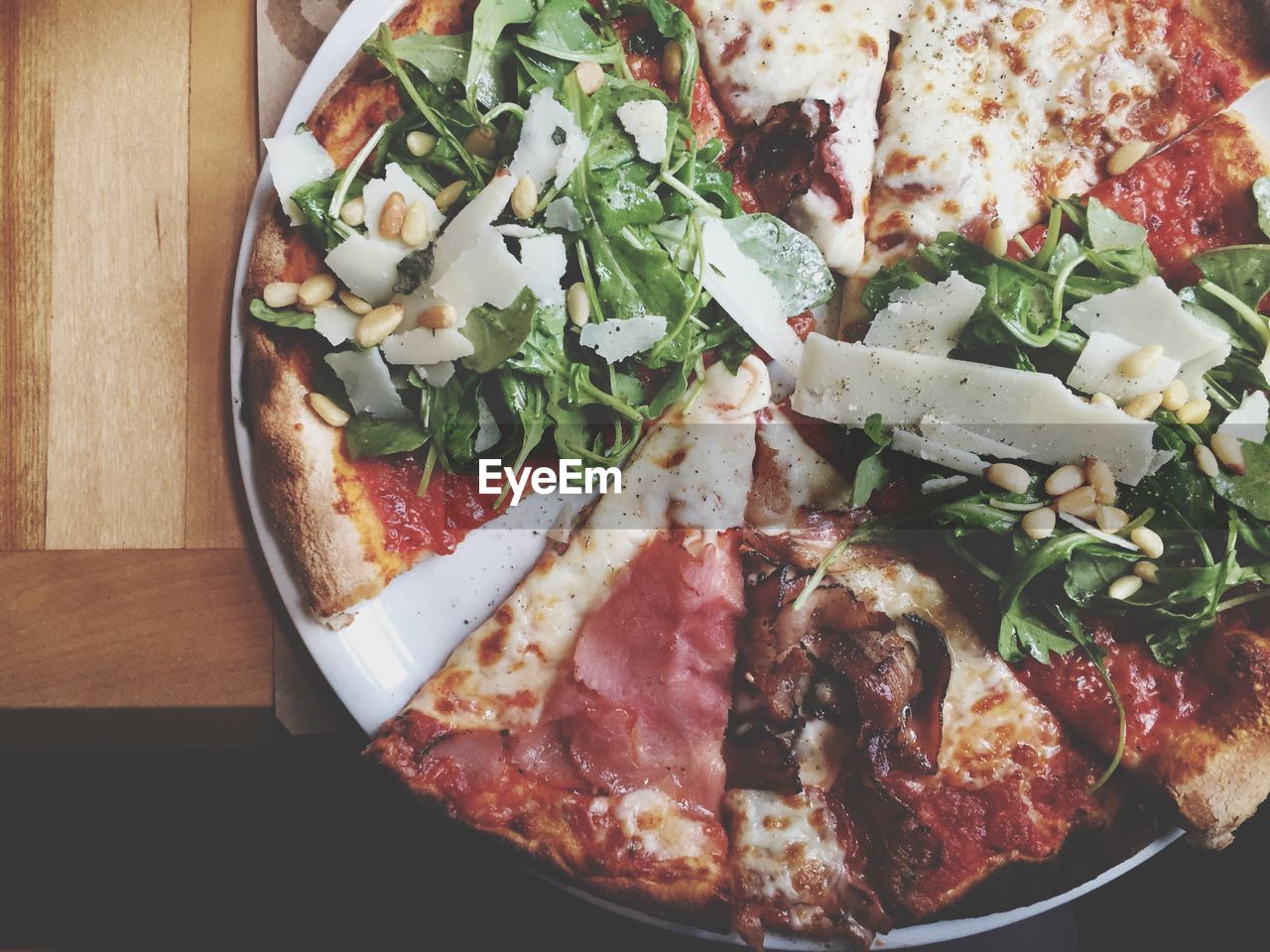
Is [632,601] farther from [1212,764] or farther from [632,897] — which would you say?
[1212,764]

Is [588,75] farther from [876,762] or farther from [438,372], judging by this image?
[876,762]

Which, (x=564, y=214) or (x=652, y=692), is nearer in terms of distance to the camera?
(x=564, y=214)

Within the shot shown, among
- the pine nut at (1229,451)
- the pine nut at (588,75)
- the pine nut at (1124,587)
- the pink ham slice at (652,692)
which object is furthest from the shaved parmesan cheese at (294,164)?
the pine nut at (1229,451)

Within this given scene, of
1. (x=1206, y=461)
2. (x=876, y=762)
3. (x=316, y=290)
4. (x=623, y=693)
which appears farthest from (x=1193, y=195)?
(x=316, y=290)

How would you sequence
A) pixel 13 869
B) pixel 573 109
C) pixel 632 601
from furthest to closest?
pixel 13 869 < pixel 632 601 < pixel 573 109

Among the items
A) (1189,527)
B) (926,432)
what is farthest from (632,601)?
(1189,527)

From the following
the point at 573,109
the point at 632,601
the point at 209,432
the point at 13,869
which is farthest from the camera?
the point at 13,869
